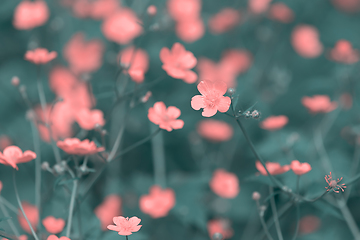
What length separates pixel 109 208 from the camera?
1726 millimetres

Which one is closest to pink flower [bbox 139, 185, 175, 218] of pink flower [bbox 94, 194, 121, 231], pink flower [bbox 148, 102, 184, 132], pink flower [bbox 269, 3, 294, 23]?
pink flower [bbox 94, 194, 121, 231]

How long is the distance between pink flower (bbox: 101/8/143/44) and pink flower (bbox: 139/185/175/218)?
3.87 ft

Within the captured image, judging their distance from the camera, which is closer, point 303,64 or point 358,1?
point 303,64

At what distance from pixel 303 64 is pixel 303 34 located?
1.11ft

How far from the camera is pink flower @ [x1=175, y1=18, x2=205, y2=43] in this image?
2651 mm

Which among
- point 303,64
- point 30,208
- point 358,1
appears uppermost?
point 358,1

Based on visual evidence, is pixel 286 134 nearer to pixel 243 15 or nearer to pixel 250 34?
pixel 243 15

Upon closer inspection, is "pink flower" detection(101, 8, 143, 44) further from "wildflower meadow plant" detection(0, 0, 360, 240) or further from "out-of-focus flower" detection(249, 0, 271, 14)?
"out-of-focus flower" detection(249, 0, 271, 14)

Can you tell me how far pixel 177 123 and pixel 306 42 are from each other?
2.11 meters

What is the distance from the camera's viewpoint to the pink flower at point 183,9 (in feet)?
8.96

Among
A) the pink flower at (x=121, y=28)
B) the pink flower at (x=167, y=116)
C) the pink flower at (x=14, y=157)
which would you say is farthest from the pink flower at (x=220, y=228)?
the pink flower at (x=121, y=28)

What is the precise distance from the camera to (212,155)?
2.45m

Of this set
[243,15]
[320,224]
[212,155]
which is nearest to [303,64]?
[243,15]

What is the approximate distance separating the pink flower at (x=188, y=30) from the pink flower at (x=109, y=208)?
1481 mm
